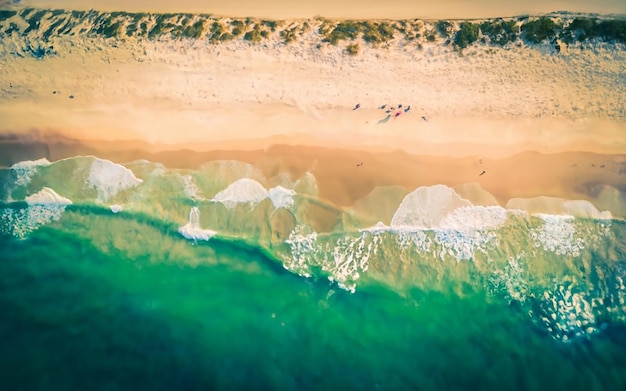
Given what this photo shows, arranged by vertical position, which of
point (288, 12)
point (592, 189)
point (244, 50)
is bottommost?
point (592, 189)

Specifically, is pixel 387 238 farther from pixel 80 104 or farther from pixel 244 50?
pixel 80 104

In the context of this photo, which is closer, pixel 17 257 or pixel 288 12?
pixel 17 257

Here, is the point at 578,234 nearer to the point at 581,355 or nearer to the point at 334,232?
the point at 581,355

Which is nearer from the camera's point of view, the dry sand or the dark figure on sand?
the dark figure on sand

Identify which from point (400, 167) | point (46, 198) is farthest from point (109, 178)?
point (400, 167)

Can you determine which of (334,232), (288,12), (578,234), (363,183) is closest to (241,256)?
(334,232)

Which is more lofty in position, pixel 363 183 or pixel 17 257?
pixel 363 183

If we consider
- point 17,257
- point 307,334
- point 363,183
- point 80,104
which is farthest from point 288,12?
point 17,257

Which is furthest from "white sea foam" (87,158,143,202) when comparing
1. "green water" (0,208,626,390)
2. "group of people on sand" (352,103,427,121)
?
"group of people on sand" (352,103,427,121)

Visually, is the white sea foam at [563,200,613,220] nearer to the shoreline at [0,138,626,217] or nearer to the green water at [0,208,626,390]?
the shoreline at [0,138,626,217]
